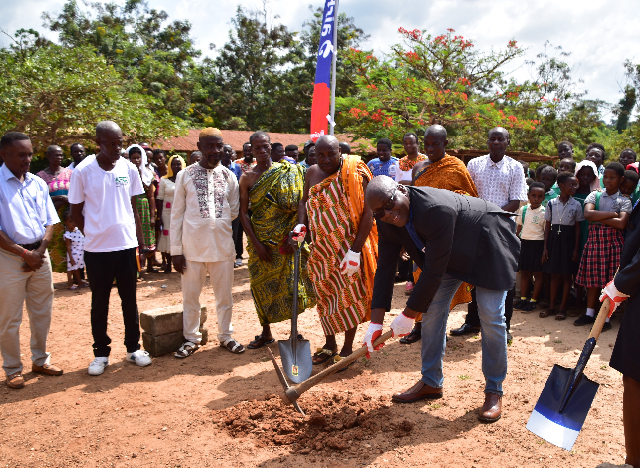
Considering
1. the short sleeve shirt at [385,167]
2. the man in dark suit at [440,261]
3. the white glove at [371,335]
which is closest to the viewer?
the man in dark suit at [440,261]

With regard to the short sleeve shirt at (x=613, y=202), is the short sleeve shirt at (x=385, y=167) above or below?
above

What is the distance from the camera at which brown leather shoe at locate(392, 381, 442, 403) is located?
3506 millimetres

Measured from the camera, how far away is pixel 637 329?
7.64 feet

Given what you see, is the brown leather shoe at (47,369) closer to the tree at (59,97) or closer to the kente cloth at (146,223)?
the kente cloth at (146,223)

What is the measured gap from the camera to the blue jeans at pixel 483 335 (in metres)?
3.21

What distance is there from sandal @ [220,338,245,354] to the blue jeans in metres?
1.87

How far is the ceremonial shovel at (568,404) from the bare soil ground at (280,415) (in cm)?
28

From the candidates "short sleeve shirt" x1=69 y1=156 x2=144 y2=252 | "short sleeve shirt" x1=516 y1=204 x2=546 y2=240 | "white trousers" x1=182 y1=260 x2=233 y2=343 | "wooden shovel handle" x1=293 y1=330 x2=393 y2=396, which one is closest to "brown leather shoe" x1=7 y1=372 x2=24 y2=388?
"short sleeve shirt" x1=69 y1=156 x2=144 y2=252

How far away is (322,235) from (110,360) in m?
2.37

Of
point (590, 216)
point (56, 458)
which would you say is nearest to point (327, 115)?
point (590, 216)

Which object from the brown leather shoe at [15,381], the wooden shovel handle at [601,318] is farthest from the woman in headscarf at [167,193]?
the wooden shovel handle at [601,318]

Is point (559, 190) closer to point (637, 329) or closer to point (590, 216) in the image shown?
point (590, 216)

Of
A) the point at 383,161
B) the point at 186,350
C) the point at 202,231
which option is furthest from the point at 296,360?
the point at 383,161

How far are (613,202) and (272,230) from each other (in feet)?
11.8
